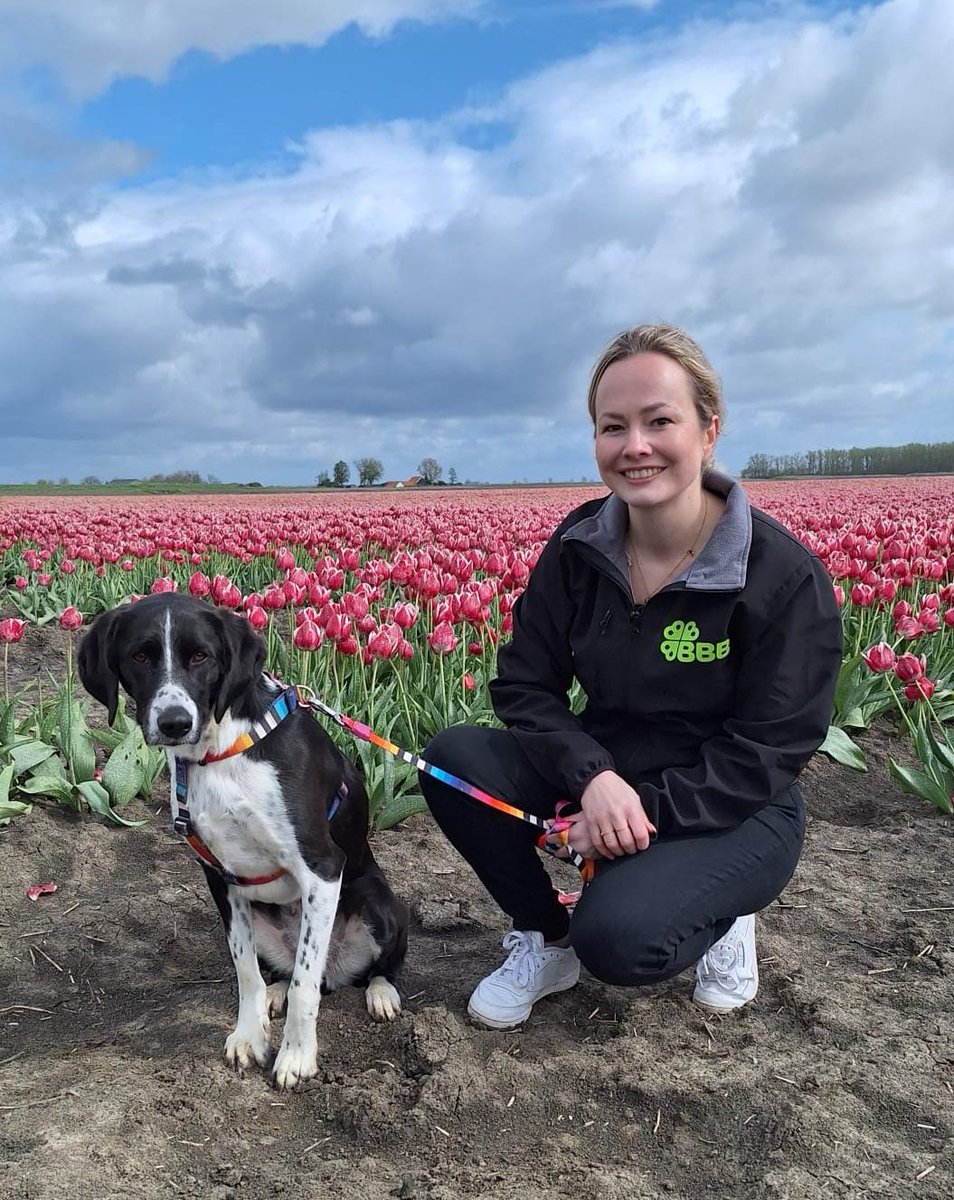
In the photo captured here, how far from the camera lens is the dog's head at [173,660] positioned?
309 centimetres

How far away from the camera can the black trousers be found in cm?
322

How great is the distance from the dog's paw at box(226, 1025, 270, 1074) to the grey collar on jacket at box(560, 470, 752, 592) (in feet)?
6.28

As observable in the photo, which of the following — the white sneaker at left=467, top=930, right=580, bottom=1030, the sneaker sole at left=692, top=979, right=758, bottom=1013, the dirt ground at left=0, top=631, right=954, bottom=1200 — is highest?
the white sneaker at left=467, top=930, right=580, bottom=1030

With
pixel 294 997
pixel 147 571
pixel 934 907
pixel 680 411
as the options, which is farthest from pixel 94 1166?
pixel 147 571

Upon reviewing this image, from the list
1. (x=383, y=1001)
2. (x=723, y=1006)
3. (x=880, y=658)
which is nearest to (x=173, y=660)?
(x=383, y=1001)

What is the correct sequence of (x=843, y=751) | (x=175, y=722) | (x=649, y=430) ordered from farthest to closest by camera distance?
(x=843, y=751) < (x=649, y=430) < (x=175, y=722)

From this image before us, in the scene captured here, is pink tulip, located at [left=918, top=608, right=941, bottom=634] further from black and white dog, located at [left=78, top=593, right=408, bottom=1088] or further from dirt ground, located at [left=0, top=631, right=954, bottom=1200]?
black and white dog, located at [left=78, top=593, right=408, bottom=1088]

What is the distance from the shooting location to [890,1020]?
3449mm

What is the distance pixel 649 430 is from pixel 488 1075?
2.07 m

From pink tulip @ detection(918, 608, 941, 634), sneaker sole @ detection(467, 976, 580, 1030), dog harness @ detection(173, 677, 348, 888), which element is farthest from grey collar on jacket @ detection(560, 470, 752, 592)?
pink tulip @ detection(918, 608, 941, 634)

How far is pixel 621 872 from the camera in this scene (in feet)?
10.9

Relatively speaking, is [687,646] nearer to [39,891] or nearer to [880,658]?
[880,658]

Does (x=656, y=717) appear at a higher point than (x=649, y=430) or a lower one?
lower

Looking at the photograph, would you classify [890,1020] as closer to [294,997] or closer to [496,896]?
[496,896]
